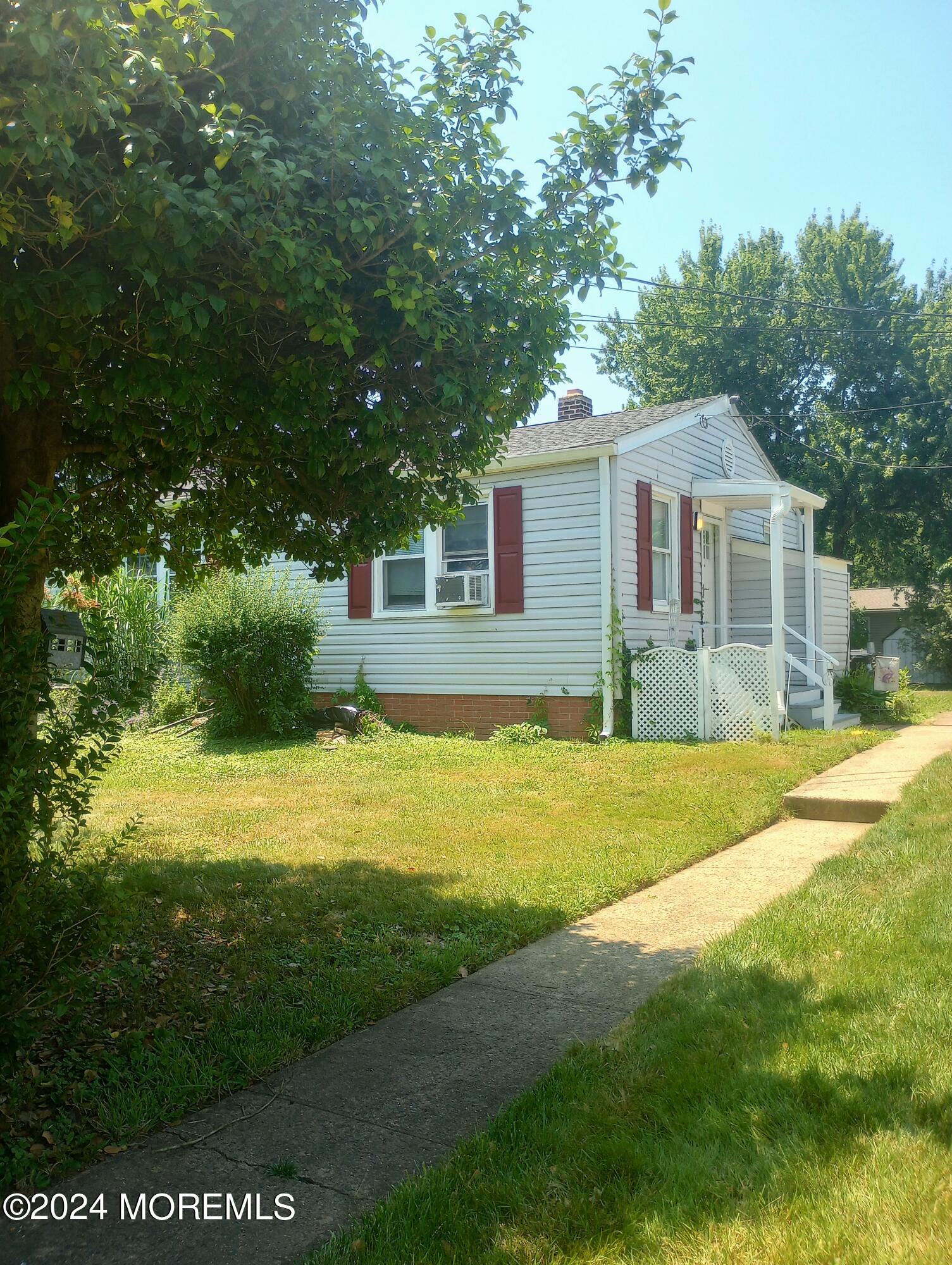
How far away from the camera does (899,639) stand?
3766 centimetres

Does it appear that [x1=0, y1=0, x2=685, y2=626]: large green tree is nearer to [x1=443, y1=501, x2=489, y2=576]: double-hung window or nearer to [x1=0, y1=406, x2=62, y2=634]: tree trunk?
[x1=0, y1=406, x2=62, y2=634]: tree trunk

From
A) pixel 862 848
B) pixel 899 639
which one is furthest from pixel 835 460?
pixel 862 848

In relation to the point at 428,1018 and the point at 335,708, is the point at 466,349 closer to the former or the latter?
the point at 428,1018

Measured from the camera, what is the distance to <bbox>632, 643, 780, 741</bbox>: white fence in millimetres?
12477

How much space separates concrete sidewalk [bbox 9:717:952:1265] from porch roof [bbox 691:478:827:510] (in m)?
9.90

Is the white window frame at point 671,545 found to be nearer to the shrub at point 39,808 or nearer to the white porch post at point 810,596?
the white porch post at point 810,596

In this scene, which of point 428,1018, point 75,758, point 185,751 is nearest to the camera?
point 75,758

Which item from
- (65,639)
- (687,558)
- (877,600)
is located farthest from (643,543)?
(877,600)

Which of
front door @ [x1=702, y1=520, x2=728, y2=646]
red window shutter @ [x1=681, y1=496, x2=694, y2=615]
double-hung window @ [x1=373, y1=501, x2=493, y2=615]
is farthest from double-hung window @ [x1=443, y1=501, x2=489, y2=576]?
front door @ [x1=702, y1=520, x2=728, y2=646]

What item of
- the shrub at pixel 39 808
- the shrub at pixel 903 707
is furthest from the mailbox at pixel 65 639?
the shrub at pixel 903 707

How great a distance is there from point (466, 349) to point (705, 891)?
3550 millimetres

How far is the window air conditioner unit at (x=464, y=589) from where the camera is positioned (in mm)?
13930

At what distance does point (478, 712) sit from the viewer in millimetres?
14055

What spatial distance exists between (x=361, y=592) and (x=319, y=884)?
9.49 meters
